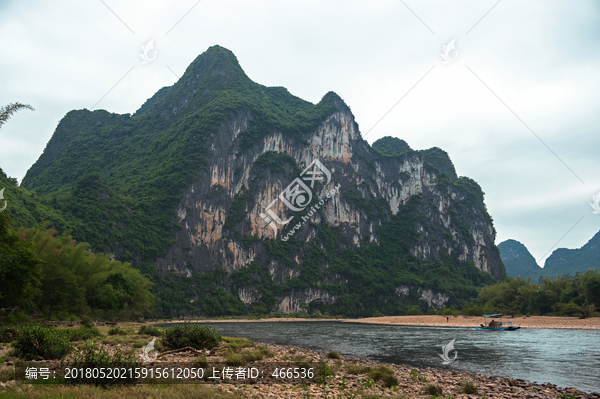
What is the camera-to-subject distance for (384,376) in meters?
11.0

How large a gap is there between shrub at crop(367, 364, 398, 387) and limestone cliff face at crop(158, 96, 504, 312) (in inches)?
3251

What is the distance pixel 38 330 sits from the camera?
31.0 feet

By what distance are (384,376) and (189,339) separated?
23.4ft

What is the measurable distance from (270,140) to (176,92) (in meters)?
50.9

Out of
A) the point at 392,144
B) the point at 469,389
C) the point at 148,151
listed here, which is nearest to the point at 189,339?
the point at 469,389

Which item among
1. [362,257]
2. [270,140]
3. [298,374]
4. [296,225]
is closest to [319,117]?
[270,140]

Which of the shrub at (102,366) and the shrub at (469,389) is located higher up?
the shrub at (102,366)

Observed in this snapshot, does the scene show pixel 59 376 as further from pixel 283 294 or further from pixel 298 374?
pixel 283 294

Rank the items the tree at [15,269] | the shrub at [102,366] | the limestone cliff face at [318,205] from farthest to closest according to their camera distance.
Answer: the limestone cliff face at [318,205], the tree at [15,269], the shrub at [102,366]

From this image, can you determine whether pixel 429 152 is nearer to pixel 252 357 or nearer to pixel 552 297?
pixel 552 297

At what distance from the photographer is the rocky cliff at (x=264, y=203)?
92688mm

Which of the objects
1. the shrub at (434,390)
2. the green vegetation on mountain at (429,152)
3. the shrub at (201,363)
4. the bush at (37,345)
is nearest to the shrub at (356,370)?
the shrub at (434,390)

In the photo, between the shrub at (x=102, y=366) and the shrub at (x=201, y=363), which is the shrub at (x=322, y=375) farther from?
the shrub at (x=102, y=366)

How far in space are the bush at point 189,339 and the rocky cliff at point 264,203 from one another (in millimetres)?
70526
